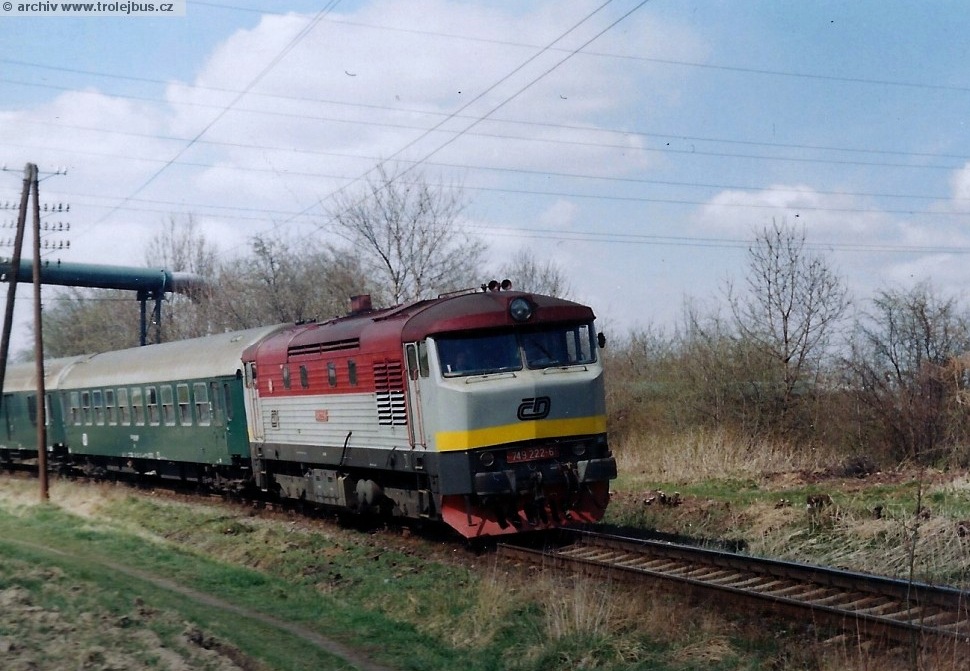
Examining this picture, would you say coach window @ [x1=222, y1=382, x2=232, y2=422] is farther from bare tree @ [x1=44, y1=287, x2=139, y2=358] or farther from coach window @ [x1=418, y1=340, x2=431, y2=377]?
bare tree @ [x1=44, y1=287, x2=139, y2=358]

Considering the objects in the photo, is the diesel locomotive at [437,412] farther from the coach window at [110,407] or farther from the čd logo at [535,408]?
the coach window at [110,407]

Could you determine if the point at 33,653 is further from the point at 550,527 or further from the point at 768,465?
the point at 768,465

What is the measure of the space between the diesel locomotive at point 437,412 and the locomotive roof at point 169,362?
198mm

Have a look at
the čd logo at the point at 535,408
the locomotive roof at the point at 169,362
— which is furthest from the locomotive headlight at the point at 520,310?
the locomotive roof at the point at 169,362

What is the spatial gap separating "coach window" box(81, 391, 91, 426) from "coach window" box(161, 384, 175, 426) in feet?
20.3

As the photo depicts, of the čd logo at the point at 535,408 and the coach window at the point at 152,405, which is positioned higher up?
the coach window at the point at 152,405

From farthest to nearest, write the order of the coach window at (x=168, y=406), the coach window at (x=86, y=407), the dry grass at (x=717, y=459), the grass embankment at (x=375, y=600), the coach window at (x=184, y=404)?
the coach window at (x=86, y=407), the coach window at (x=168, y=406), the coach window at (x=184, y=404), the dry grass at (x=717, y=459), the grass embankment at (x=375, y=600)

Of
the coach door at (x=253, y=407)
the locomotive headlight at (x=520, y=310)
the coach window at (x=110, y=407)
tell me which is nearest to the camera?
the locomotive headlight at (x=520, y=310)

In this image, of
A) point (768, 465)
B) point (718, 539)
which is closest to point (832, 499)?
point (718, 539)

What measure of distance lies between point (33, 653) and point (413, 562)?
6.49 m

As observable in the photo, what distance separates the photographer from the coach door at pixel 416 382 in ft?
44.9

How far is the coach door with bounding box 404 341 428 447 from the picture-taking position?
13.7 meters

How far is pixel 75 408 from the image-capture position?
30516 millimetres

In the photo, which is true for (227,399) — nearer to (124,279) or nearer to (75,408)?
(75,408)
